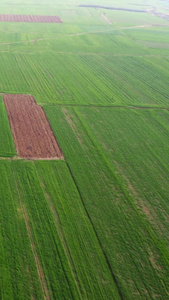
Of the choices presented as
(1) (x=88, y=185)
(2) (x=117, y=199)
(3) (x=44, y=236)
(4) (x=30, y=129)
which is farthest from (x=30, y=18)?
(3) (x=44, y=236)

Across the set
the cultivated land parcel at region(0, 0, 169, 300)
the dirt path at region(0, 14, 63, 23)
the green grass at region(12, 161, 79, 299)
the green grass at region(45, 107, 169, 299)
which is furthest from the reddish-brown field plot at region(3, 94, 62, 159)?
the dirt path at region(0, 14, 63, 23)

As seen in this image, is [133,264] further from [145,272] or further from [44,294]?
[44,294]

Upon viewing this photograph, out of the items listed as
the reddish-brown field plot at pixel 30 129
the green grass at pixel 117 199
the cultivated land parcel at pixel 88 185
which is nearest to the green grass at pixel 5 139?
the cultivated land parcel at pixel 88 185

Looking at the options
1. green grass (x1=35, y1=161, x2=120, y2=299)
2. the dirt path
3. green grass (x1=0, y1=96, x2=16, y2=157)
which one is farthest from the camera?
the dirt path

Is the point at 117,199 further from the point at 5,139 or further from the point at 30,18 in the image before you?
the point at 30,18

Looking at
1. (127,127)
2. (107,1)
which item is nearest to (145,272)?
(127,127)

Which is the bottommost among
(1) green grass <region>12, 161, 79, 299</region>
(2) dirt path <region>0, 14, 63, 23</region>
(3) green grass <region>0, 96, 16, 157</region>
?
(1) green grass <region>12, 161, 79, 299</region>

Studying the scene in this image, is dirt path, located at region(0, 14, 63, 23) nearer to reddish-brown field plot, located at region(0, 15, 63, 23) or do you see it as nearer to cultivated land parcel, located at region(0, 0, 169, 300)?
reddish-brown field plot, located at region(0, 15, 63, 23)
